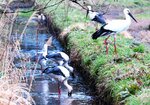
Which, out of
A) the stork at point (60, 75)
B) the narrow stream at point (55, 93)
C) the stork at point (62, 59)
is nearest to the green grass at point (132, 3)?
the stork at point (62, 59)

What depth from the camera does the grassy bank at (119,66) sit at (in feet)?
30.4

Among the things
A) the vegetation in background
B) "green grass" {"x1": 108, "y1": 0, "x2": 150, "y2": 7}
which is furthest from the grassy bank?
"green grass" {"x1": 108, "y1": 0, "x2": 150, "y2": 7}

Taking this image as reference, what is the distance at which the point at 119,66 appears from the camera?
11305 millimetres

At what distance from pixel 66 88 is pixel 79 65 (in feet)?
4.69

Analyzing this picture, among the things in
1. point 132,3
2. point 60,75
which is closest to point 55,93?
point 60,75

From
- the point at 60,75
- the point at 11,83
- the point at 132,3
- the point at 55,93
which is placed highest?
the point at 11,83

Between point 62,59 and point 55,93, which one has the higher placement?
point 62,59

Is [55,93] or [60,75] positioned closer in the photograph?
[60,75]

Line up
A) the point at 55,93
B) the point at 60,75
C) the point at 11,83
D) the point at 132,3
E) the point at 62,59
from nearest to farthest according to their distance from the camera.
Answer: the point at 11,83
the point at 60,75
the point at 55,93
the point at 62,59
the point at 132,3

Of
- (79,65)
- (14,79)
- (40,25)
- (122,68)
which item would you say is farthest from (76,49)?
(40,25)

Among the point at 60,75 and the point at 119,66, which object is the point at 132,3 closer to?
the point at 60,75

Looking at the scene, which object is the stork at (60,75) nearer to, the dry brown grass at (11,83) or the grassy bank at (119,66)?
the grassy bank at (119,66)

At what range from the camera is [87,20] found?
21.8m

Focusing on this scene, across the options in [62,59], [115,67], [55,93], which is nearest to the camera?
[115,67]
